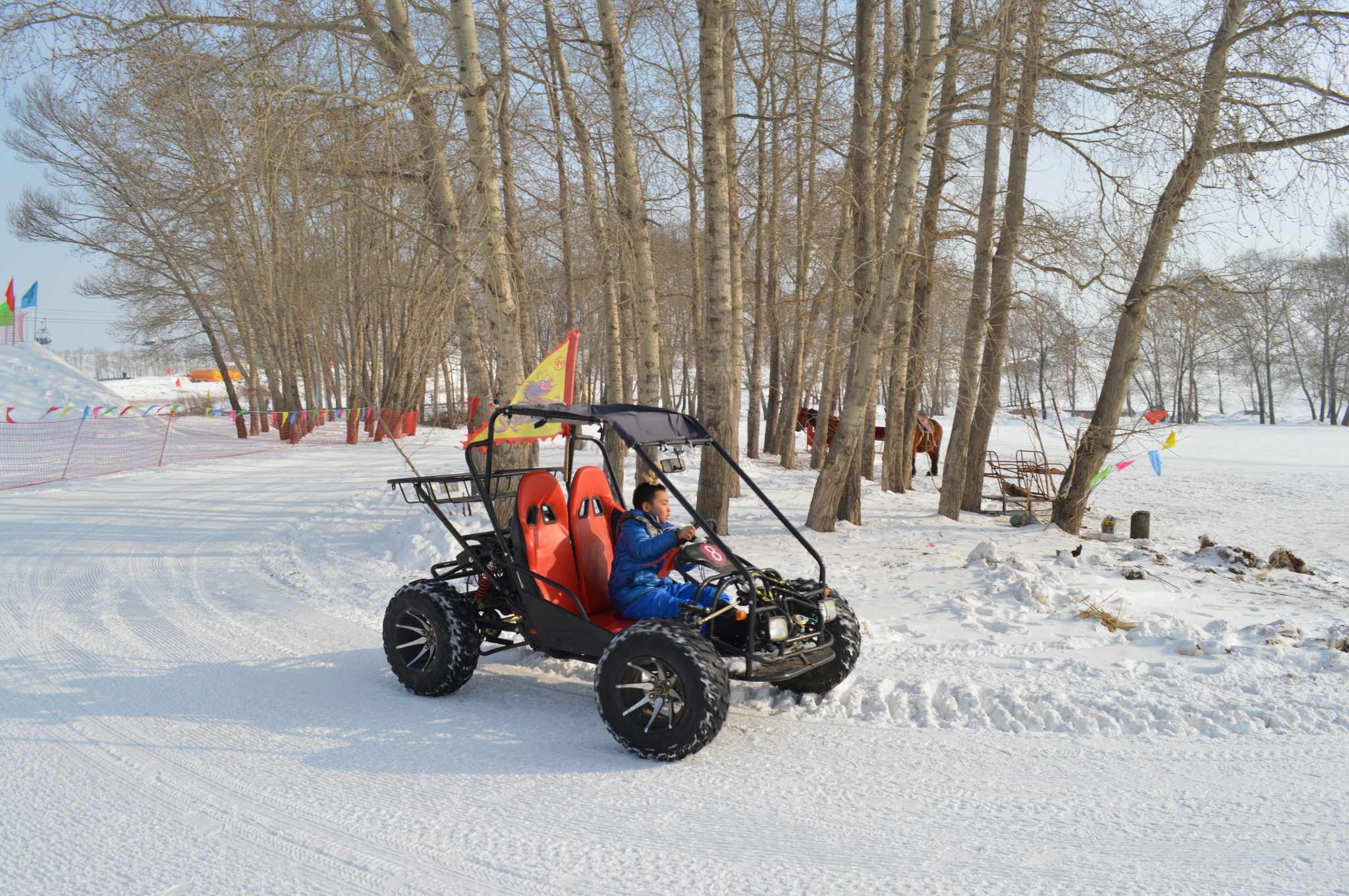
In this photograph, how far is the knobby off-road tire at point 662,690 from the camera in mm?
3865

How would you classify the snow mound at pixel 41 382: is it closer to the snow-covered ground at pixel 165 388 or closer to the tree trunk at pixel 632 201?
the snow-covered ground at pixel 165 388

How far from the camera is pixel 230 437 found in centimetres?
2312

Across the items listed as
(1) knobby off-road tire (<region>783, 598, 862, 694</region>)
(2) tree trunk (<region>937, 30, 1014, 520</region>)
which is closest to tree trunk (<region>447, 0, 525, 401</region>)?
(1) knobby off-road tire (<region>783, 598, 862, 694</region>)

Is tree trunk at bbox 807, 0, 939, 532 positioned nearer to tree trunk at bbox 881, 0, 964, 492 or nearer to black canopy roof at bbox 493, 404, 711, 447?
tree trunk at bbox 881, 0, 964, 492

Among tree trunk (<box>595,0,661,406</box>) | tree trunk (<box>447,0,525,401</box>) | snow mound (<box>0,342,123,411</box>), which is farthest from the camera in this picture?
snow mound (<box>0,342,123,411</box>)

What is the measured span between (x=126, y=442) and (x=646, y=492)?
19581mm

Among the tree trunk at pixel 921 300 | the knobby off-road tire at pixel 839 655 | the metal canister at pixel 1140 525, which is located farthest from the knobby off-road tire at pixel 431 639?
the metal canister at pixel 1140 525

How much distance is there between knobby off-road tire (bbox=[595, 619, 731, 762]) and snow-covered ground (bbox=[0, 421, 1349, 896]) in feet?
0.46

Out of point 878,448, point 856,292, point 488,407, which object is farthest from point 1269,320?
point 878,448

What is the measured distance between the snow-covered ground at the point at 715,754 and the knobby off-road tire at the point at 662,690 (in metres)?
0.14

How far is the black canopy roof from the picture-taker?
14.2 ft

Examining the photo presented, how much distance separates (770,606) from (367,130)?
5.79 metres

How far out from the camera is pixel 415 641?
5.01 m

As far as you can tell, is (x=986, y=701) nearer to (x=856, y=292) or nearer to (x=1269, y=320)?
(x=856, y=292)
